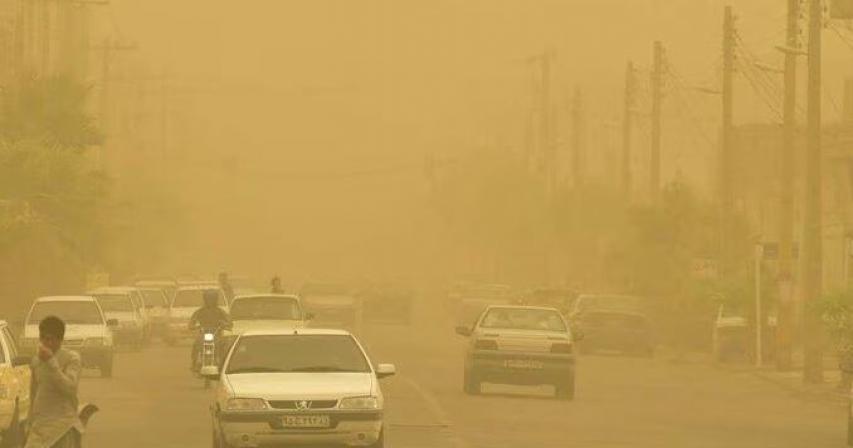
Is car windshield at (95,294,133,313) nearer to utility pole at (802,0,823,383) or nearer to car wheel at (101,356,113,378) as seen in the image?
car wheel at (101,356,113,378)

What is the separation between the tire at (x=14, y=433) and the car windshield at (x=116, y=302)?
104ft

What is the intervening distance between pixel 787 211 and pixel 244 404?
107 ft

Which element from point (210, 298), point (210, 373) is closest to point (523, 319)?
point (210, 298)

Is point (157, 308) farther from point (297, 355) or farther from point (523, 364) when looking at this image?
point (297, 355)

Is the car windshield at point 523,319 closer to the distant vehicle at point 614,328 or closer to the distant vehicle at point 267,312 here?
the distant vehicle at point 267,312

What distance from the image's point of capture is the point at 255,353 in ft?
91.0

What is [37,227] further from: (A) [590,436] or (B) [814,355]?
(A) [590,436]

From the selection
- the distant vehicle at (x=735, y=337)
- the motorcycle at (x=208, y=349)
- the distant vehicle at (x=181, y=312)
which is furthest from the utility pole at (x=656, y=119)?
the motorcycle at (x=208, y=349)

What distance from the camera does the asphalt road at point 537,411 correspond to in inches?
1265

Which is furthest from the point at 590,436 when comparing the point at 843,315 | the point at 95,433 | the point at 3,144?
the point at 3,144

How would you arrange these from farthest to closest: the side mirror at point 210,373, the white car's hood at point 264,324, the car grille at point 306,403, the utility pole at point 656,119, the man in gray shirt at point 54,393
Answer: the utility pole at point 656,119 < the white car's hood at point 264,324 < the side mirror at point 210,373 < the car grille at point 306,403 < the man in gray shirt at point 54,393

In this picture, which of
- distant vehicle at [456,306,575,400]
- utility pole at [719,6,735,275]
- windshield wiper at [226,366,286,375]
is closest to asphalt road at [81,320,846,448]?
distant vehicle at [456,306,575,400]

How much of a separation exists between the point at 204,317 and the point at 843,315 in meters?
12.6

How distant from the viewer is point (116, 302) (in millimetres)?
61125
